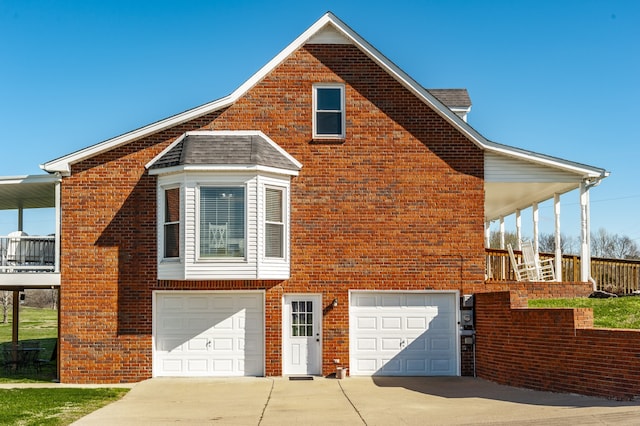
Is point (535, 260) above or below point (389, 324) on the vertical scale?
above

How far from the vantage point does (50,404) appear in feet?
52.4

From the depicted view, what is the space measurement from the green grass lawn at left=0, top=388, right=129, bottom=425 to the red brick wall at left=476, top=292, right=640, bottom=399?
8553 mm

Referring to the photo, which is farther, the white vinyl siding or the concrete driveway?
the white vinyl siding

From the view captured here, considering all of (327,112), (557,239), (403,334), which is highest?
(327,112)

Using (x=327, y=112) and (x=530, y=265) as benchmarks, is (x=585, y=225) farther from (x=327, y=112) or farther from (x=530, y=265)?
(x=327, y=112)

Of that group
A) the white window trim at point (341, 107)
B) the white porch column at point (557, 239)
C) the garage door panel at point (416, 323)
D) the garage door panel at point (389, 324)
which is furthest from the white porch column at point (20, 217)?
the white porch column at point (557, 239)

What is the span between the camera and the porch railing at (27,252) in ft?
67.8

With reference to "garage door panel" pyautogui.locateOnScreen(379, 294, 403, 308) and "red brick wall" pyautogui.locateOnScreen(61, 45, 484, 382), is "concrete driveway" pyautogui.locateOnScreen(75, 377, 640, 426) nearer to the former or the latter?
"red brick wall" pyautogui.locateOnScreen(61, 45, 484, 382)

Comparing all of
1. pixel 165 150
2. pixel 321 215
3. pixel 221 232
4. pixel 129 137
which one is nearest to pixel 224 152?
pixel 165 150

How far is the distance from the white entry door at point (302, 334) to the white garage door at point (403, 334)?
0.87m

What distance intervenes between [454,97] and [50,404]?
1685cm

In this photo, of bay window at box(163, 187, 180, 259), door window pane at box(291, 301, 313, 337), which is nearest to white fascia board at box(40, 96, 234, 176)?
bay window at box(163, 187, 180, 259)

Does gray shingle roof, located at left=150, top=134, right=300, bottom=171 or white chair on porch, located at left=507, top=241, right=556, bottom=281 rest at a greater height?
gray shingle roof, located at left=150, top=134, right=300, bottom=171

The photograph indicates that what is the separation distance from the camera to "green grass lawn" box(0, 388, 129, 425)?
46.1 feet
